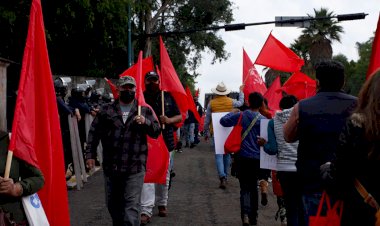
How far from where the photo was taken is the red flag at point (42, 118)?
4391mm

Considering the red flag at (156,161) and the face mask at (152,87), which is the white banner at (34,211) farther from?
the face mask at (152,87)

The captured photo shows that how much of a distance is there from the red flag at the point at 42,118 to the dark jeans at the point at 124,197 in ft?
7.22

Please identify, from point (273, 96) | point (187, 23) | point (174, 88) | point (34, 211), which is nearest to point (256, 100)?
point (174, 88)

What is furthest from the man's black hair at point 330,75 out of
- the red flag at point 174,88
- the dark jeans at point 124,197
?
the red flag at point 174,88

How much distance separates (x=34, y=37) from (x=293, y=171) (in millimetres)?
3524

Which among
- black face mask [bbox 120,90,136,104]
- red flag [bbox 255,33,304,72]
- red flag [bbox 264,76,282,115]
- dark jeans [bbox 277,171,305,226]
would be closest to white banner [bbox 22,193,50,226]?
black face mask [bbox 120,90,136,104]

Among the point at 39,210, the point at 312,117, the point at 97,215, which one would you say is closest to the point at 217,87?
the point at 97,215

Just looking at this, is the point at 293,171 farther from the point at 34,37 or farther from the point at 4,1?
the point at 4,1

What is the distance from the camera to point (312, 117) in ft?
16.2

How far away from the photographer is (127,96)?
23.2 ft

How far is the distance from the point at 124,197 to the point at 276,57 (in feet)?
24.4

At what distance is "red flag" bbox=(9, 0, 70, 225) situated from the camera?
439cm

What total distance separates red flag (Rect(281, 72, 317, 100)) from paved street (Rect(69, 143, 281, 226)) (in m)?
2.34

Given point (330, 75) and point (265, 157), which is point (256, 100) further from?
point (330, 75)
